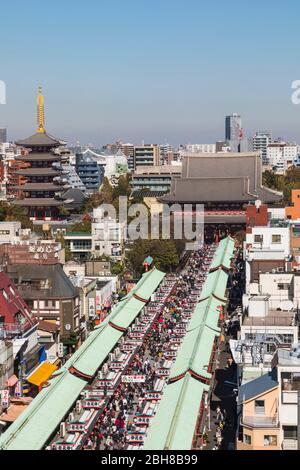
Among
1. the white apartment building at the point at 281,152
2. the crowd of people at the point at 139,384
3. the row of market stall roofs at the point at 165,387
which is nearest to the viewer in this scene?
the row of market stall roofs at the point at 165,387

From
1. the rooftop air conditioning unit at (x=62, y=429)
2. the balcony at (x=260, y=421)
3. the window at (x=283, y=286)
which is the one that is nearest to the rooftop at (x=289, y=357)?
the balcony at (x=260, y=421)

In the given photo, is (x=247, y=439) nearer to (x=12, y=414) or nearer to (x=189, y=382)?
(x=189, y=382)

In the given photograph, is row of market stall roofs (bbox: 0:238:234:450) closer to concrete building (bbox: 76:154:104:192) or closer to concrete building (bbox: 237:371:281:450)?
concrete building (bbox: 237:371:281:450)

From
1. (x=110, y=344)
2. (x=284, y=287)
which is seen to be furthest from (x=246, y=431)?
(x=284, y=287)

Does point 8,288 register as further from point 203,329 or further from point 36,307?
point 203,329

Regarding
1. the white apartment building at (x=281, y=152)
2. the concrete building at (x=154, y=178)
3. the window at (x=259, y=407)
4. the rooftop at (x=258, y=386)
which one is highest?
the white apartment building at (x=281, y=152)

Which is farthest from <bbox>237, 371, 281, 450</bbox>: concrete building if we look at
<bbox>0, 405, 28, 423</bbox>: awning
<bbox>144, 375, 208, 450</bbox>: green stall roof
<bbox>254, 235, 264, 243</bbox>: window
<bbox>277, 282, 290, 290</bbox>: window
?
<bbox>254, 235, 264, 243</bbox>: window

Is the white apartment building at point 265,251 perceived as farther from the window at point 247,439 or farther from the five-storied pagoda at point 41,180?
the five-storied pagoda at point 41,180

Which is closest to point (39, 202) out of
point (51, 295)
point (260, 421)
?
point (51, 295)
